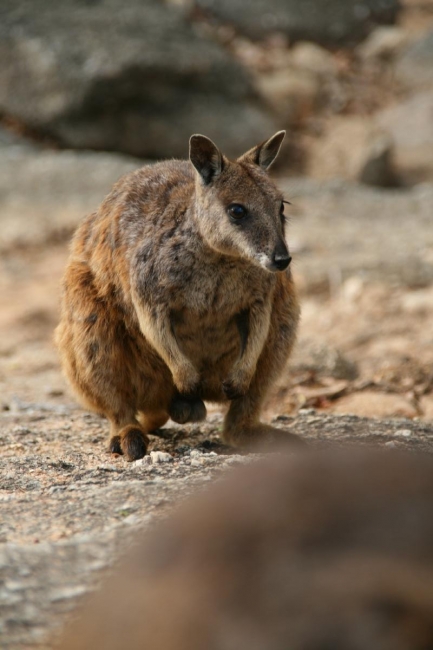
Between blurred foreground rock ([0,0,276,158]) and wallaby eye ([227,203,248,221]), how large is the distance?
979cm

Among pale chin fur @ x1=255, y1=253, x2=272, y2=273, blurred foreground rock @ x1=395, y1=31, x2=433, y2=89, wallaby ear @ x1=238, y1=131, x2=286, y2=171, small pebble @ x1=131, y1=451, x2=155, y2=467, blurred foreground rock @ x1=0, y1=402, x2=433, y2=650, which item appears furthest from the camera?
blurred foreground rock @ x1=395, y1=31, x2=433, y2=89

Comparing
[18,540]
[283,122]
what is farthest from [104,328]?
[283,122]

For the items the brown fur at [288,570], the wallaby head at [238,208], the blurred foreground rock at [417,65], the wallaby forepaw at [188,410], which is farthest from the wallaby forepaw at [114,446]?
the blurred foreground rock at [417,65]

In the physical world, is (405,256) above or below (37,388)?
above

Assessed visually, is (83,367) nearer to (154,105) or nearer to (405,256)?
(405,256)

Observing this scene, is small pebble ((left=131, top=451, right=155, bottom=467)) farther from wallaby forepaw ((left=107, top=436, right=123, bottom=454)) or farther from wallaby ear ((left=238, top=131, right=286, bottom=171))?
wallaby ear ((left=238, top=131, right=286, bottom=171))

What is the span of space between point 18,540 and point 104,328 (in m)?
2.17

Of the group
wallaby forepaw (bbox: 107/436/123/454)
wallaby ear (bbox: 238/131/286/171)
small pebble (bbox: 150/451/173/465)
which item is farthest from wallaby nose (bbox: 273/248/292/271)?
wallaby forepaw (bbox: 107/436/123/454)

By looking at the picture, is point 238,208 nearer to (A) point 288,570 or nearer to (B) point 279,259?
(B) point 279,259

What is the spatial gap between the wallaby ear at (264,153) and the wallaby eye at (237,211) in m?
0.43

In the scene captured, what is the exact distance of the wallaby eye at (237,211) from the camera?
5.38 metres

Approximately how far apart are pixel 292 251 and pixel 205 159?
5.40 m

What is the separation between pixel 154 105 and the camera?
15.1 m

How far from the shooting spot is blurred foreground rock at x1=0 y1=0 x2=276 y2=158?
48.5 ft
